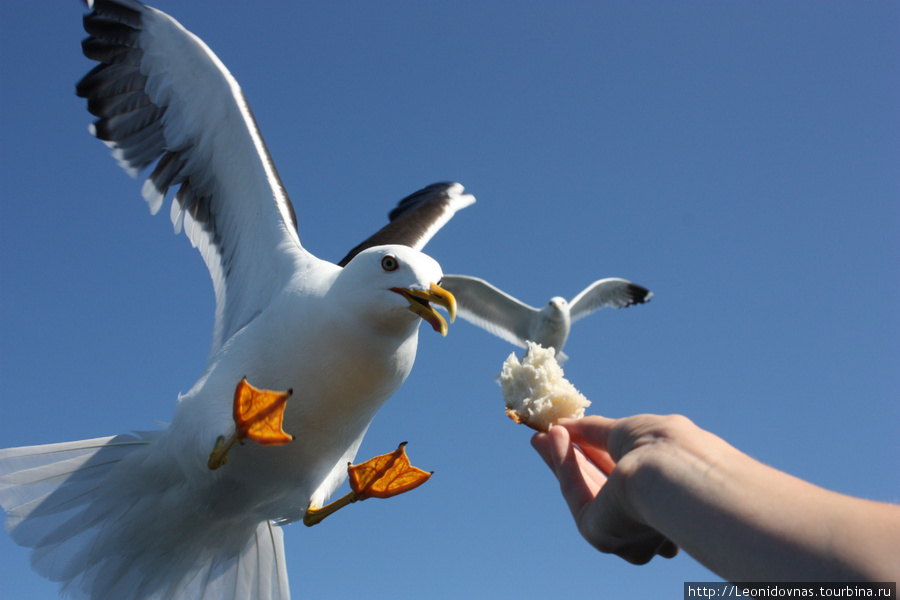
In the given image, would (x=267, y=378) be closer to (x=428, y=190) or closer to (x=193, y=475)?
(x=193, y=475)

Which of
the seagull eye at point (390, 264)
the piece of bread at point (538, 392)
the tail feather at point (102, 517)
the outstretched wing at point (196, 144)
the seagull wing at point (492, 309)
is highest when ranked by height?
the seagull wing at point (492, 309)

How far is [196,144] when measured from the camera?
373 cm

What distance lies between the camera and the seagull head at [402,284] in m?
2.62

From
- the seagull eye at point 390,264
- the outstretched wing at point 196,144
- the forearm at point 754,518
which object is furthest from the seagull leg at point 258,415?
the forearm at point 754,518

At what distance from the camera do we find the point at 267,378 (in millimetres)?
2904

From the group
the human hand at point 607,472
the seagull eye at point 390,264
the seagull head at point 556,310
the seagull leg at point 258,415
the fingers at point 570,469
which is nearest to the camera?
the human hand at point 607,472

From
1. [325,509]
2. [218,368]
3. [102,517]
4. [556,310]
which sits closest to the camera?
[218,368]

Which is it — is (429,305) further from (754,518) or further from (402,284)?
(754,518)

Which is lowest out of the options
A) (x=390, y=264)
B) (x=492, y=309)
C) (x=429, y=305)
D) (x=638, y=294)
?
(x=429, y=305)

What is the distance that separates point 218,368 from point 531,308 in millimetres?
10073

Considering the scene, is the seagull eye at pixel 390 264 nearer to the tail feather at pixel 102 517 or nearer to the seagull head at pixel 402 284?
the seagull head at pixel 402 284

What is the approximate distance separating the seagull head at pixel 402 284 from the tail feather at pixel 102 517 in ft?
5.38

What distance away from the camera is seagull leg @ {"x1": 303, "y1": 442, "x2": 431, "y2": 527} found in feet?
10.2

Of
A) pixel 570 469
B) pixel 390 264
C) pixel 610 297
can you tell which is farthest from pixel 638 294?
pixel 570 469
